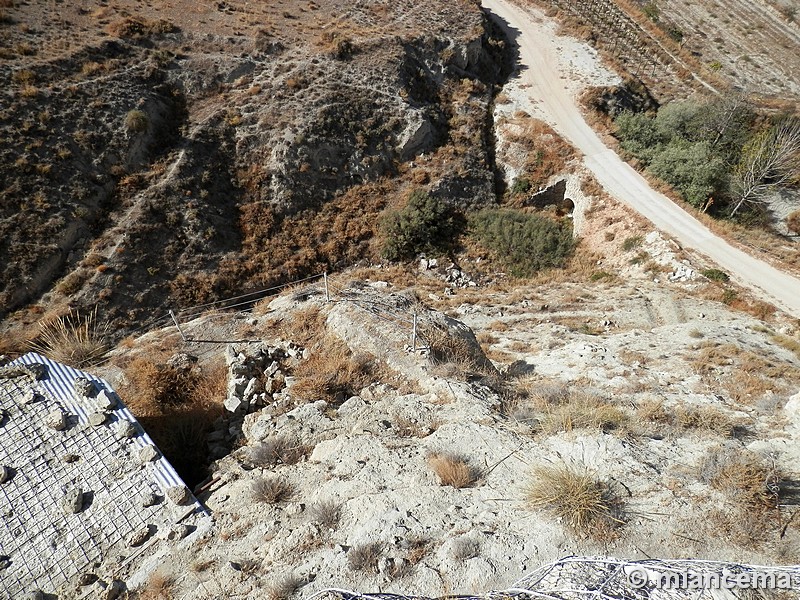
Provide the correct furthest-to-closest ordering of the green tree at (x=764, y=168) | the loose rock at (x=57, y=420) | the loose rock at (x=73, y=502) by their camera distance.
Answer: the green tree at (x=764, y=168) → the loose rock at (x=57, y=420) → the loose rock at (x=73, y=502)

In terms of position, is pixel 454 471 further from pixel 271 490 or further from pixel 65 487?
pixel 65 487

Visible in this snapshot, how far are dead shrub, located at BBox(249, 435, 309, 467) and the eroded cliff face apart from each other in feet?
48.5

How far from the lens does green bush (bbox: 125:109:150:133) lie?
24.1m

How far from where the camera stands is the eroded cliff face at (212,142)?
20.9 meters

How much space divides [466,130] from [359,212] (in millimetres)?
11989

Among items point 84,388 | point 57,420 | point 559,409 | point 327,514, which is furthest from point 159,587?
point 559,409

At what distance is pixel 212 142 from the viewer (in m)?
26.3

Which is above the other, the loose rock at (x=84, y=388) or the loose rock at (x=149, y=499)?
the loose rock at (x=84, y=388)

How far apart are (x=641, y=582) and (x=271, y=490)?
21.2 ft

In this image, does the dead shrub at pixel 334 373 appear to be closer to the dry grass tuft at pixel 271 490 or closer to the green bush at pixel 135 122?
the dry grass tuft at pixel 271 490

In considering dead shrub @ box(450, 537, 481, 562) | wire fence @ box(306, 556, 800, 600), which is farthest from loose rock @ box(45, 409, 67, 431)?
dead shrub @ box(450, 537, 481, 562)

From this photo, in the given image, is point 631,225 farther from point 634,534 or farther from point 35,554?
point 35,554

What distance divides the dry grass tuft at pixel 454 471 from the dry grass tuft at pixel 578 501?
3.67 ft

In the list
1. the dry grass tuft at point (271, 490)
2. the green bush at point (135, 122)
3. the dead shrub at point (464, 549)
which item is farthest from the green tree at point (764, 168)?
the green bush at point (135, 122)
